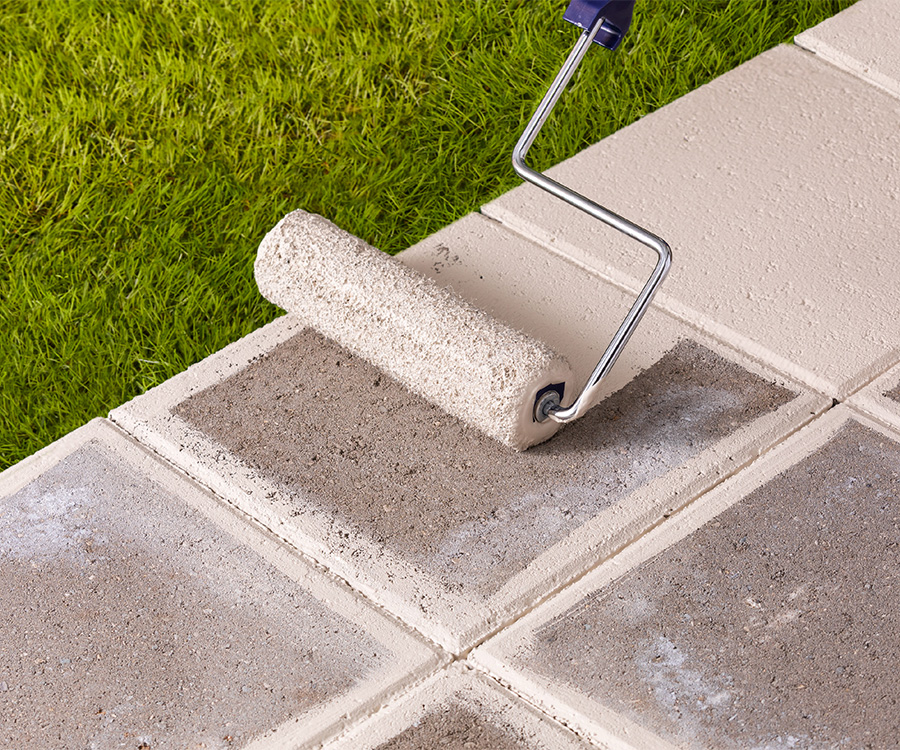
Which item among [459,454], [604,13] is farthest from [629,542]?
[604,13]

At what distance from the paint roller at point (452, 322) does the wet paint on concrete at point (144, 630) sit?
0.46 m

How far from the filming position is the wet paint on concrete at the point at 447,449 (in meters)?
2.19

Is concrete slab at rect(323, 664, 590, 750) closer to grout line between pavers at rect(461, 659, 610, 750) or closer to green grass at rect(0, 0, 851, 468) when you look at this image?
grout line between pavers at rect(461, 659, 610, 750)

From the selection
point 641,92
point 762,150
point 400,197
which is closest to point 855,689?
point 762,150

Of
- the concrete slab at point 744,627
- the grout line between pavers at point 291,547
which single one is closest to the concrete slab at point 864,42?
the concrete slab at point 744,627

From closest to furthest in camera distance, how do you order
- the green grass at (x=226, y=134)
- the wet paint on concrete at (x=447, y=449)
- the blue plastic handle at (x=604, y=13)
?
the wet paint on concrete at (x=447, y=449)
the blue plastic handle at (x=604, y=13)
the green grass at (x=226, y=134)

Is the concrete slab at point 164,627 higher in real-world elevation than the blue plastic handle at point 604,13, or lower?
lower

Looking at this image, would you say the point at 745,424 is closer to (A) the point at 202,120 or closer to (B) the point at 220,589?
(B) the point at 220,589

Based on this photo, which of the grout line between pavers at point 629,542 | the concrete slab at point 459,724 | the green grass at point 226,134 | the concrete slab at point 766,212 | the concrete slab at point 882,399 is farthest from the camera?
the green grass at point 226,134

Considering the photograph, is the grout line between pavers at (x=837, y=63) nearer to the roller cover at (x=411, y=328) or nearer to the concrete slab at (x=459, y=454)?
the concrete slab at (x=459, y=454)

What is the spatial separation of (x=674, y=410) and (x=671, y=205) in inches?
25.6

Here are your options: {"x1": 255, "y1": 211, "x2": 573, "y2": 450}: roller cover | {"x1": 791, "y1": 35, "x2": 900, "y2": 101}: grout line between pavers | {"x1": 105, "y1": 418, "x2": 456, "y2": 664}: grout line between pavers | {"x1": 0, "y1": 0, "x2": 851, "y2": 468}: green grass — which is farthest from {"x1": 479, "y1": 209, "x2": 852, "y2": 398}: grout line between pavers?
{"x1": 791, "y1": 35, "x2": 900, "y2": 101}: grout line between pavers

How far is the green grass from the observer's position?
287 centimetres

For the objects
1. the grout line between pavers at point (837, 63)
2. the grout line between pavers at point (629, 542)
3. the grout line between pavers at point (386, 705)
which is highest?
the grout line between pavers at point (837, 63)
